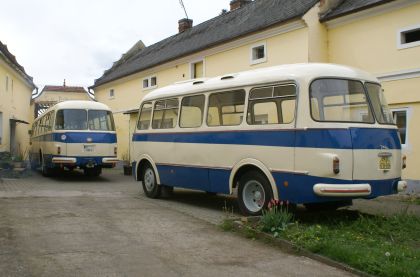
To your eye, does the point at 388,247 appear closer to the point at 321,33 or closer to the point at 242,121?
the point at 242,121

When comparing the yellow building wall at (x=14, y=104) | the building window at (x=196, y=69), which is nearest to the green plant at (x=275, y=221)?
the building window at (x=196, y=69)

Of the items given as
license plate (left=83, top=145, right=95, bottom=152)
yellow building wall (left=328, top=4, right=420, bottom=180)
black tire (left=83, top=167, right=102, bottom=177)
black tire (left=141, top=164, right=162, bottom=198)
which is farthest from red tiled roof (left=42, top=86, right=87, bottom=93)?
black tire (left=141, top=164, right=162, bottom=198)

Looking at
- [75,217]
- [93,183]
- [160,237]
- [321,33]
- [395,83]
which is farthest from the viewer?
[93,183]

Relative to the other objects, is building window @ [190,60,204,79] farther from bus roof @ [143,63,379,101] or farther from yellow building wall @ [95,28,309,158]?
bus roof @ [143,63,379,101]

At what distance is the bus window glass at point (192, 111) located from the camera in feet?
35.9

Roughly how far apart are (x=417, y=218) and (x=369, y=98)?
7.11 ft

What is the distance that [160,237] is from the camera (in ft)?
25.9

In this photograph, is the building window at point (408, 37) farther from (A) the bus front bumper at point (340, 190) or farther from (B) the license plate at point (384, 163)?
(A) the bus front bumper at point (340, 190)

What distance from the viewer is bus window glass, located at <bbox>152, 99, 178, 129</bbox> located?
11812 mm

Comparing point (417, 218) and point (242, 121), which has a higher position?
point (242, 121)

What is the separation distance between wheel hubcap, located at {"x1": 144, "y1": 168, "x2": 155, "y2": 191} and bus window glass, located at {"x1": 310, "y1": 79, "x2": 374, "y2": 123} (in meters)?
5.31

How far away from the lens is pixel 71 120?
17891 millimetres

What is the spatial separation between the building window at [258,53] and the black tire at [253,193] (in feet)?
28.2

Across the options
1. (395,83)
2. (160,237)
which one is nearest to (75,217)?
(160,237)
